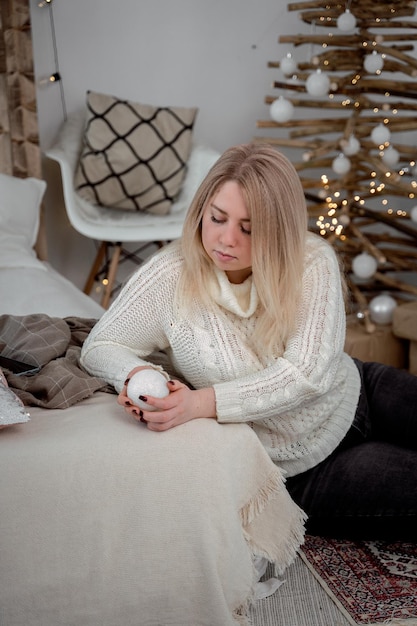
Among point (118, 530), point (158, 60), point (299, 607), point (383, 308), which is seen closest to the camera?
point (118, 530)

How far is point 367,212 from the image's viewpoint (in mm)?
3377

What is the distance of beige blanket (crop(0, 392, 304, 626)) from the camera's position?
126 cm

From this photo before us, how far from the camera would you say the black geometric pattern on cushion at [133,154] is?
3.50 m

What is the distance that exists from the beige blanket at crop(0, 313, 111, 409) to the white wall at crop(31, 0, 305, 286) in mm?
2050

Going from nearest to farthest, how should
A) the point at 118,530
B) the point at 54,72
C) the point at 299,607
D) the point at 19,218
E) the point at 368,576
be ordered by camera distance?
1. the point at 118,530
2. the point at 299,607
3. the point at 368,576
4. the point at 19,218
5. the point at 54,72

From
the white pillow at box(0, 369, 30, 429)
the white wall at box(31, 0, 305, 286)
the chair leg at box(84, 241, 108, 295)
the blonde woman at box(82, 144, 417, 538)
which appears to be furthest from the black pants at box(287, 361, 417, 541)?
the white wall at box(31, 0, 305, 286)

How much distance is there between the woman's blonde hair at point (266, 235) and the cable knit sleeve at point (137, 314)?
37 mm

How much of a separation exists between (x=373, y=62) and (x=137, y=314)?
1.91m

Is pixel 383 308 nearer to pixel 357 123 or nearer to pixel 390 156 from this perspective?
pixel 390 156

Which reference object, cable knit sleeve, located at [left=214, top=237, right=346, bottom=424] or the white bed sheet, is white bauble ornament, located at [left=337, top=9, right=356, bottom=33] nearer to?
the white bed sheet

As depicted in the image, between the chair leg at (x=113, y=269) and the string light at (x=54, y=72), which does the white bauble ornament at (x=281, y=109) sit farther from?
the string light at (x=54, y=72)

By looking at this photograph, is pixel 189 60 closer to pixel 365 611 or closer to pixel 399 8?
pixel 399 8

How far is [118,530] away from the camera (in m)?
1.29

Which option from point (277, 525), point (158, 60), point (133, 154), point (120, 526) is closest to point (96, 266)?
point (133, 154)
